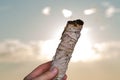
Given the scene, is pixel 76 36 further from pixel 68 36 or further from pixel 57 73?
pixel 57 73

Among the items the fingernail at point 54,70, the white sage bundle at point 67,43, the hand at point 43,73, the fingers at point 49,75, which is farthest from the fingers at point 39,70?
the white sage bundle at point 67,43

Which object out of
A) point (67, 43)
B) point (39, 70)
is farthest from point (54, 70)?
point (39, 70)

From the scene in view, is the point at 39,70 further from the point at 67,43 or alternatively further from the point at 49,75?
the point at 67,43

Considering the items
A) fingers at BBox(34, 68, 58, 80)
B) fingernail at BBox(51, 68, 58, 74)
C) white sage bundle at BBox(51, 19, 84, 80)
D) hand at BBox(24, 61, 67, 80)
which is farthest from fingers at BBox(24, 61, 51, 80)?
white sage bundle at BBox(51, 19, 84, 80)

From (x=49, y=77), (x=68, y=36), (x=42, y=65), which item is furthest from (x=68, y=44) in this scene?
(x=42, y=65)

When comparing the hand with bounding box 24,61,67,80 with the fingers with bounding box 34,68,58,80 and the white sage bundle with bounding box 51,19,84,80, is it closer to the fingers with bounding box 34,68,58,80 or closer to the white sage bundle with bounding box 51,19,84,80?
the fingers with bounding box 34,68,58,80
